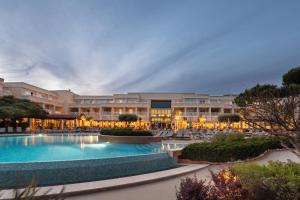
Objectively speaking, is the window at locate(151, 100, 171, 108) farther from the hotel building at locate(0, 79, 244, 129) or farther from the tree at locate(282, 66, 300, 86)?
the tree at locate(282, 66, 300, 86)

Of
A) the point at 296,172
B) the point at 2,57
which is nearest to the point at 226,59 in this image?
the point at 2,57

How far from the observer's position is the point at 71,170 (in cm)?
828

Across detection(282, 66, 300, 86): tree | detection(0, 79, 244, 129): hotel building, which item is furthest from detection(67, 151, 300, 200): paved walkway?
detection(0, 79, 244, 129): hotel building

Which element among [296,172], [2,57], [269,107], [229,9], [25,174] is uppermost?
[229,9]

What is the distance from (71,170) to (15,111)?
87.9ft

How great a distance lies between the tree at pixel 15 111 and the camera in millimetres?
30312

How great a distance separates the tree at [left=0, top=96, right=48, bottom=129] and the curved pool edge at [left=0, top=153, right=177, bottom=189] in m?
25.0

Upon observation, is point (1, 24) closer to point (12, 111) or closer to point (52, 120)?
point (12, 111)

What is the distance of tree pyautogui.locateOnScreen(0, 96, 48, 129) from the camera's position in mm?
30312

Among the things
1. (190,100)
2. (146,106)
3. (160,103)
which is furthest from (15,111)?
(190,100)

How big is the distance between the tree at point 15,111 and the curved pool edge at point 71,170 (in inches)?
985

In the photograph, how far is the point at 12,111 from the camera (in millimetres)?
30891

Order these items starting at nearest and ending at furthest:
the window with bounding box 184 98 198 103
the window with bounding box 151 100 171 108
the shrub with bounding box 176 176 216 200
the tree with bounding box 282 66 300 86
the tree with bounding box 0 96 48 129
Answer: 1. the shrub with bounding box 176 176 216 200
2. the tree with bounding box 282 66 300 86
3. the tree with bounding box 0 96 48 129
4. the window with bounding box 184 98 198 103
5. the window with bounding box 151 100 171 108

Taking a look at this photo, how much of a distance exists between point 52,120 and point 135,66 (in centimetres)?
1832
